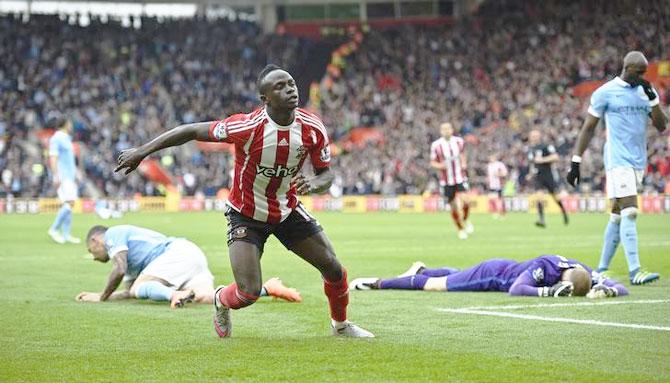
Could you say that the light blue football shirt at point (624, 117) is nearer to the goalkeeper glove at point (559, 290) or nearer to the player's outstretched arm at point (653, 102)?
the player's outstretched arm at point (653, 102)

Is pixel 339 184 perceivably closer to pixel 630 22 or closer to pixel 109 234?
pixel 630 22

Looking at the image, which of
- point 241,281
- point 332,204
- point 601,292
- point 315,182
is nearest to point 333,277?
point 241,281

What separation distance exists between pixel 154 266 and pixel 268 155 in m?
3.44

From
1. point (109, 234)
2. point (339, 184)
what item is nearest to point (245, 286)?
point (109, 234)

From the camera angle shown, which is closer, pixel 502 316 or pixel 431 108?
pixel 502 316

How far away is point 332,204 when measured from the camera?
48000 mm

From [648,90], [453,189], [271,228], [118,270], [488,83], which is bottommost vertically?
[118,270]

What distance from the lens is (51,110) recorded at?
53844 millimetres

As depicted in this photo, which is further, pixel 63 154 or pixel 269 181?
pixel 63 154

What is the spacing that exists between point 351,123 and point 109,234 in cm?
4473

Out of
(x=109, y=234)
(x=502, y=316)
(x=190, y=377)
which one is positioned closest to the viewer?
(x=190, y=377)

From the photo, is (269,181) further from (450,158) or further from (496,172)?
(496,172)

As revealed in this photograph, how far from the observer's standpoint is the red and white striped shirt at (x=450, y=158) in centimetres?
2514

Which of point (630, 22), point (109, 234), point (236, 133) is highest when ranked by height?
point (630, 22)
